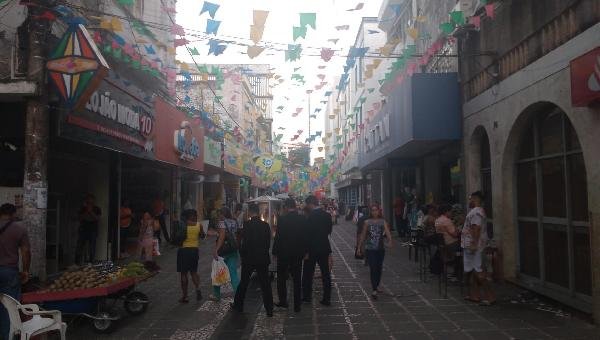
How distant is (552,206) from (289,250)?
4471 mm

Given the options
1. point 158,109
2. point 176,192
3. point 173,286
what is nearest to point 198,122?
point 176,192

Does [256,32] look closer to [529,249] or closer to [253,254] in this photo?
[253,254]

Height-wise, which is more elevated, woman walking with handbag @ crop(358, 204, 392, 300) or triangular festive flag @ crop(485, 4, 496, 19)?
triangular festive flag @ crop(485, 4, 496, 19)

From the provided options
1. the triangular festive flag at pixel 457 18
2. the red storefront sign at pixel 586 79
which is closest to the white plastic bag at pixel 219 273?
the red storefront sign at pixel 586 79

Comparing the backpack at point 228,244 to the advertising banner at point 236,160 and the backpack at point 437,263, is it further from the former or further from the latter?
the advertising banner at point 236,160

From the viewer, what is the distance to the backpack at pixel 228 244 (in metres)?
8.32

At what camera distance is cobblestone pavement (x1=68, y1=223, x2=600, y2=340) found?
6297 millimetres

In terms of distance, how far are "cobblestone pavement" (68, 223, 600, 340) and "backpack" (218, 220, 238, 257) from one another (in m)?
0.89

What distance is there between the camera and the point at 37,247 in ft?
27.5

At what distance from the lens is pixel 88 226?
476 inches

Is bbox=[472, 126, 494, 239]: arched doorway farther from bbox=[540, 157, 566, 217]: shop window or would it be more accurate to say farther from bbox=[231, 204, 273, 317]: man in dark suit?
bbox=[231, 204, 273, 317]: man in dark suit

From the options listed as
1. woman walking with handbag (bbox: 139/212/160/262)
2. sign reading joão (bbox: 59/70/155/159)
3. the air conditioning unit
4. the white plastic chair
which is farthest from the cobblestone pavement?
the air conditioning unit

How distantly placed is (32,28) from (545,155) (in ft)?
30.3

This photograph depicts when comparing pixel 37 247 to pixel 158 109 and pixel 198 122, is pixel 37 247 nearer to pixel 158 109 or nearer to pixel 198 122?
pixel 158 109
